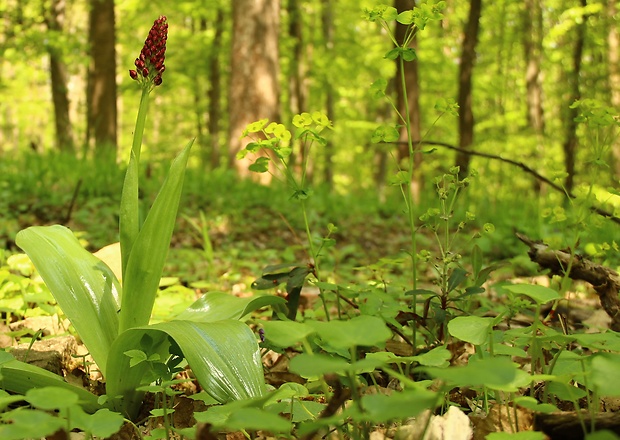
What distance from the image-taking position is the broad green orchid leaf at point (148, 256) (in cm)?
138

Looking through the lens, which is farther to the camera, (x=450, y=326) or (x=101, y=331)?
(x=101, y=331)

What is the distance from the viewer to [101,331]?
58.2 inches

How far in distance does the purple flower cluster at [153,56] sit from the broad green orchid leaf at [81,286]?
52cm

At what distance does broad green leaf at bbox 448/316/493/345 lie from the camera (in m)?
Answer: 1.12

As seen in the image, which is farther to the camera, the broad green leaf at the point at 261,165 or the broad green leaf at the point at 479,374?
the broad green leaf at the point at 261,165

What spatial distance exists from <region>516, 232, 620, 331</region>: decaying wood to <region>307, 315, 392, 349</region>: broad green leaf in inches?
39.1

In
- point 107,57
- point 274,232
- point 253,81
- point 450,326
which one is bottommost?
point 274,232

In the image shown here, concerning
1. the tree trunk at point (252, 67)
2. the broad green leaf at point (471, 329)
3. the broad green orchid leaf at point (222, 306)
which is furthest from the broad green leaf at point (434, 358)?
the tree trunk at point (252, 67)

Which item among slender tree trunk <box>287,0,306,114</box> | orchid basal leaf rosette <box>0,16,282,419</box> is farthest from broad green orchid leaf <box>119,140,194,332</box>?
slender tree trunk <box>287,0,306,114</box>

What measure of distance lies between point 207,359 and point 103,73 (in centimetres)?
854

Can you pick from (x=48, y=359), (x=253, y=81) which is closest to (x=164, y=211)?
(x=48, y=359)

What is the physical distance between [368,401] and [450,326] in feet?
1.63

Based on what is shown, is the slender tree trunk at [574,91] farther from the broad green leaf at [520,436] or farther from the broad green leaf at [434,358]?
the broad green leaf at [520,436]

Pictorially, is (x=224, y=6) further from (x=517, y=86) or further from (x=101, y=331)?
(x=101, y=331)
